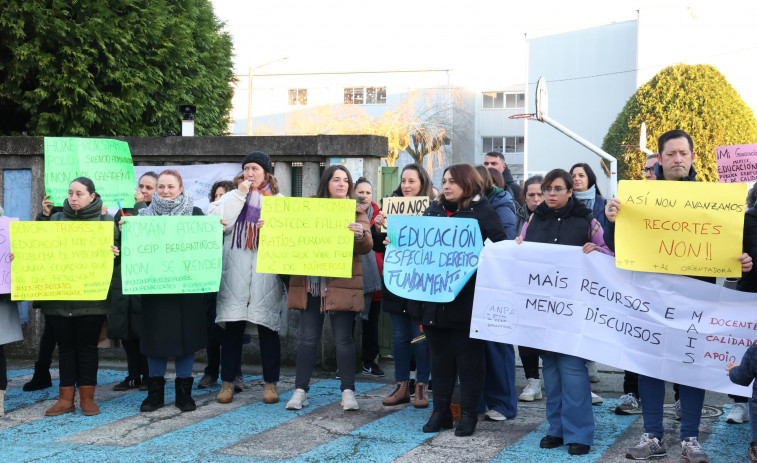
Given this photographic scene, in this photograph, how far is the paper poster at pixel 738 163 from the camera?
852 cm

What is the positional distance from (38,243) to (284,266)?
2027 millimetres

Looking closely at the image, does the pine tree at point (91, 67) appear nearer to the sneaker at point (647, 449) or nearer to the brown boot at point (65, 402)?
Result: the brown boot at point (65, 402)

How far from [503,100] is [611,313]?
50338 millimetres

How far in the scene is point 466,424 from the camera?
19.3 feet

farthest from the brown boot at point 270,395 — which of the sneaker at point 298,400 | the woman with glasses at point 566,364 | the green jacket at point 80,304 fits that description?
the woman with glasses at point 566,364

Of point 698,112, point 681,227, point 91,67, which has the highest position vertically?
point 698,112

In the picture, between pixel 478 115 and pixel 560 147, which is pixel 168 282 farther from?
pixel 478 115

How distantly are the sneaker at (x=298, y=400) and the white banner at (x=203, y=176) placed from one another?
2.79m

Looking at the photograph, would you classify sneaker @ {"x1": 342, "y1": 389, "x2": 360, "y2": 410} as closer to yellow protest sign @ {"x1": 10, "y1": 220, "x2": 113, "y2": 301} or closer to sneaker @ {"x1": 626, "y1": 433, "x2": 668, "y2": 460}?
yellow protest sign @ {"x1": 10, "y1": 220, "x2": 113, "y2": 301}

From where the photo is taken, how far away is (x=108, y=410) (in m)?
6.77

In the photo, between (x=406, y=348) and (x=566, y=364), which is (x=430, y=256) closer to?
(x=406, y=348)

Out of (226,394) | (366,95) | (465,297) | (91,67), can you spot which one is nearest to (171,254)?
(226,394)

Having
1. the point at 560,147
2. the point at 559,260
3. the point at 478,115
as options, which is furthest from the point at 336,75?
the point at 559,260

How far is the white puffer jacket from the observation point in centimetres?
698
